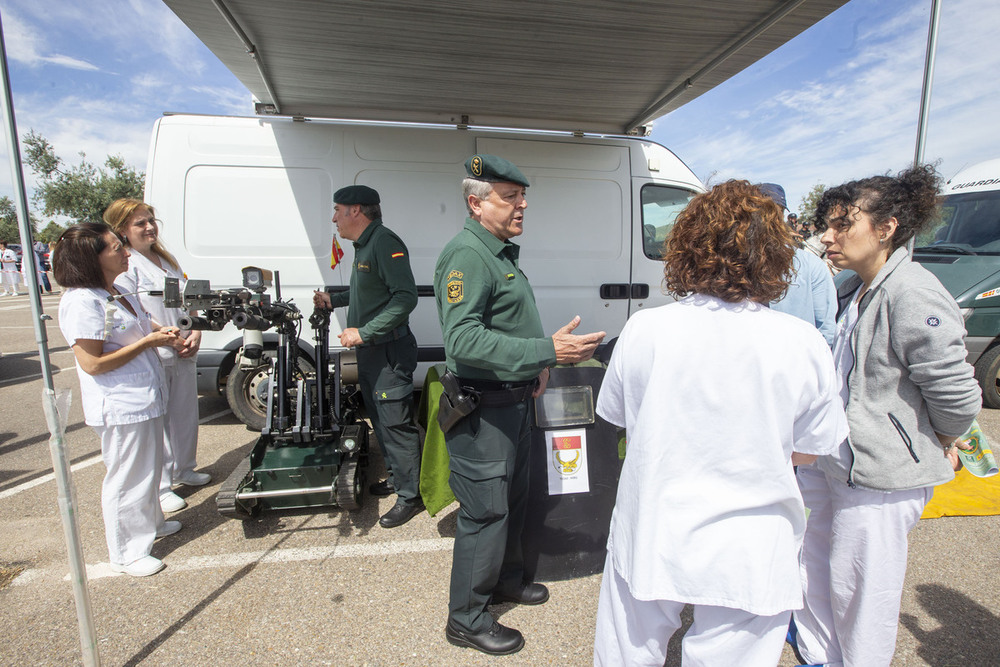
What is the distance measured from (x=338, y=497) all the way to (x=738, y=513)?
247cm

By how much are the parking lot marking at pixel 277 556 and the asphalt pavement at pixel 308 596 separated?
0.01 metres

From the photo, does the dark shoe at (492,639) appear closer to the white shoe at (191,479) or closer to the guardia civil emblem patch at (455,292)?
the guardia civil emblem patch at (455,292)

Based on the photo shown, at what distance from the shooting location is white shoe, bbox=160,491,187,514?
330cm

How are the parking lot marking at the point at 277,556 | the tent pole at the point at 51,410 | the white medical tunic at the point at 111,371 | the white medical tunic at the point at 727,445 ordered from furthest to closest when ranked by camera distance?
1. the parking lot marking at the point at 277,556
2. the white medical tunic at the point at 111,371
3. the tent pole at the point at 51,410
4. the white medical tunic at the point at 727,445

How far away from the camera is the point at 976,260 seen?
533 cm

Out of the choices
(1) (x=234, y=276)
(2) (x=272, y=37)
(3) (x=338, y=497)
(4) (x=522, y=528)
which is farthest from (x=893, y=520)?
(1) (x=234, y=276)

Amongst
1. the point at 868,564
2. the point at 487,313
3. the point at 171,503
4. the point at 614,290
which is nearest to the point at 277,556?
the point at 171,503

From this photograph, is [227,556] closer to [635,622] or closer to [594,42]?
[635,622]

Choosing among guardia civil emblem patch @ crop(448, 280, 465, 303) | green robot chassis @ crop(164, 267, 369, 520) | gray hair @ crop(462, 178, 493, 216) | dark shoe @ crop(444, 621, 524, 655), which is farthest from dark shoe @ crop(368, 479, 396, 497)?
gray hair @ crop(462, 178, 493, 216)

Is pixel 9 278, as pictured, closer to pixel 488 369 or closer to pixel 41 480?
pixel 41 480

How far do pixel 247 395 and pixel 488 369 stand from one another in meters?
3.50

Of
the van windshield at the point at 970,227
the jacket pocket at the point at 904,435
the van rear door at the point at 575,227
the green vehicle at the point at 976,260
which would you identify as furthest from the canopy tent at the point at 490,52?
the van windshield at the point at 970,227

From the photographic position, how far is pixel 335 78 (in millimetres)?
4016

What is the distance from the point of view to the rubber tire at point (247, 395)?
4.48 m
